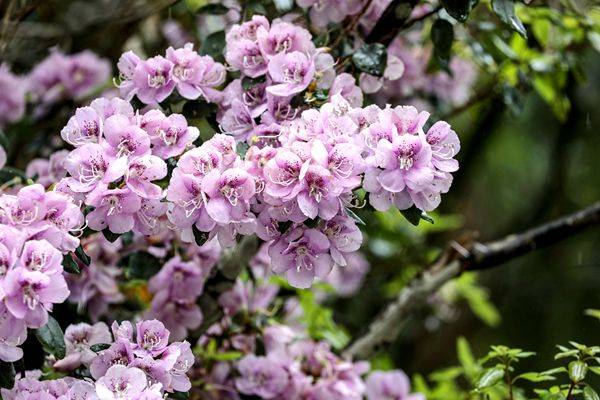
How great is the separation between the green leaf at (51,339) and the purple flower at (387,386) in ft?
2.75

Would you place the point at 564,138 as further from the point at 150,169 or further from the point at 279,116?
the point at 150,169

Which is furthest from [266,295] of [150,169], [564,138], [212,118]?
[564,138]

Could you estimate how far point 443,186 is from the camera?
1041mm

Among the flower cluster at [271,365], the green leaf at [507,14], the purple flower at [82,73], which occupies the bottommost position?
the flower cluster at [271,365]

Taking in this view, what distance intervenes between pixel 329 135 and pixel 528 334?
3.75 m

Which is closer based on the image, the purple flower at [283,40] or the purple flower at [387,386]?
the purple flower at [283,40]

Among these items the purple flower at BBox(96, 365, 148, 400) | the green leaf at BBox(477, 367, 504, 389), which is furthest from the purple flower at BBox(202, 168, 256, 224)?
the green leaf at BBox(477, 367, 504, 389)

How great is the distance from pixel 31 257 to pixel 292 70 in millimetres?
463

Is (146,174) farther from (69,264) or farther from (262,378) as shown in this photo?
(262,378)

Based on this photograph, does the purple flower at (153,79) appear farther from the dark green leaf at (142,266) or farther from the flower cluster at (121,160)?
the dark green leaf at (142,266)

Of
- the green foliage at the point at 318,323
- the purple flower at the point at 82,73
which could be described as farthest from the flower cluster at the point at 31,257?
the purple flower at the point at 82,73

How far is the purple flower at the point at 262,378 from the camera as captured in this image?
151 cm

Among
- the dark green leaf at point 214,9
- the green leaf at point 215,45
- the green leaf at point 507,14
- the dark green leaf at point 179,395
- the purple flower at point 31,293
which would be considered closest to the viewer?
the purple flower at point 31,293

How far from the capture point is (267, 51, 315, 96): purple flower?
1.17m
